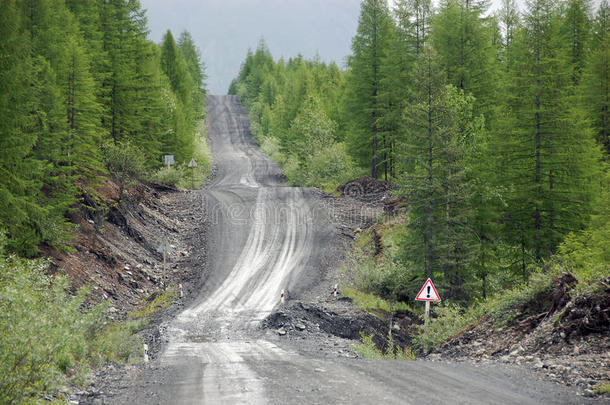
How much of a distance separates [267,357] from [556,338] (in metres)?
6.99

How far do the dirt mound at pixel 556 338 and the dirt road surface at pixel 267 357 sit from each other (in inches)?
29.6

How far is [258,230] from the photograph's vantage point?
3141 centimetres

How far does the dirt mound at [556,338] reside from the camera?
8.98 metres

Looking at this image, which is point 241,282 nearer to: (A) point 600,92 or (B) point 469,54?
(B) point 469,54

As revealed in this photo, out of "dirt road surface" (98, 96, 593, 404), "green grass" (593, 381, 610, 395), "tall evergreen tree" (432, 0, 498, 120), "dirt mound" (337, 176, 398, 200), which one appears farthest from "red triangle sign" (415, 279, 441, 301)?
"dirt mound" (337, 176, 398, 200)

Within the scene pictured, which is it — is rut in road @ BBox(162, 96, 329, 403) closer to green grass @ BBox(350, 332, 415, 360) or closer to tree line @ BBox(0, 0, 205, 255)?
green grass @ BBox(350, 332, 415, 360)

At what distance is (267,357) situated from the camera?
12188mm

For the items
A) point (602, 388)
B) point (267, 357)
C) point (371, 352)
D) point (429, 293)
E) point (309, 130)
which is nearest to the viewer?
point (602, 388)

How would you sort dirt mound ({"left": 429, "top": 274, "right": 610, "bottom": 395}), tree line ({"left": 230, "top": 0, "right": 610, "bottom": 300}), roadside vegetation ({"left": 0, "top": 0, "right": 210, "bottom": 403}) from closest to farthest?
roadside vegetation ({"left": 0, "top": 0, "right": 210, "bottom": 403}), dirt mound ({"left": 429, "top": 274, "right": 610, "bottom": 395}), tree line ({"left": 230, "top": 0, "right": 610, "bottom": 300})

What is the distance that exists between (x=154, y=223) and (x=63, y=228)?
9.50 m

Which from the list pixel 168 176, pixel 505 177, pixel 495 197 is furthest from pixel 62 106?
pixel 168 176

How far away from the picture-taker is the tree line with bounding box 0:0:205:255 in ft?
48.1

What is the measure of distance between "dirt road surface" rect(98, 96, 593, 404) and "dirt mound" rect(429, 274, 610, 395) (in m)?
0.75

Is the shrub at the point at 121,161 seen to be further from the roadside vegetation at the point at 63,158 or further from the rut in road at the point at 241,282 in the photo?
the rut in road at the point at 241,282
